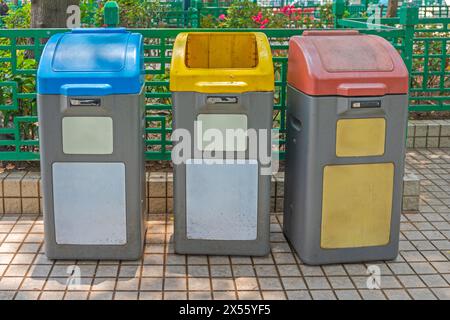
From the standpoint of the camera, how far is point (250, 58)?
4746 mm

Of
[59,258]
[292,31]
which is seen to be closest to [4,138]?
[59,258]

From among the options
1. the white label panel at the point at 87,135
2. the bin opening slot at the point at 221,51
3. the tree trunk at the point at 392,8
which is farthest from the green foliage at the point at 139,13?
the white label panel at the point at 87,135

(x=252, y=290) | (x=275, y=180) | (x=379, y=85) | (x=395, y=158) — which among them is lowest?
(x=252, y=290)

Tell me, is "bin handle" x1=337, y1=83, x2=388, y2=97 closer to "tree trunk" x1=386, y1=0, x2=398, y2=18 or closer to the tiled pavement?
Answer: the tiled pavement

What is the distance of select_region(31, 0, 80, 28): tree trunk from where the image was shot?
5.85m

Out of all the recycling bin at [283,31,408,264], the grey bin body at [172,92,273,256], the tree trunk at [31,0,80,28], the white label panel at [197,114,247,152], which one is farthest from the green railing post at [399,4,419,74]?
the tree trunk at [31,0,80,28]

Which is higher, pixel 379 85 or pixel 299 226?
pixel 379 85

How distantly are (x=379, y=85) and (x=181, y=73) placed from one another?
1.18 metres

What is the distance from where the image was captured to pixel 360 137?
407 centimetres

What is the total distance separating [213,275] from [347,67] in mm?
1501

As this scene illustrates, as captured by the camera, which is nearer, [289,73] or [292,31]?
[289,73]

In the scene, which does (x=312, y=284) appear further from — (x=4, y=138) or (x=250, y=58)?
(x=4, y=138)

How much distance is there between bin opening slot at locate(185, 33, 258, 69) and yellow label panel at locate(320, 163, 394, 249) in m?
1.11

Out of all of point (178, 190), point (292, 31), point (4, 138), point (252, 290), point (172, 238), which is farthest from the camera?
point (4, 138)
